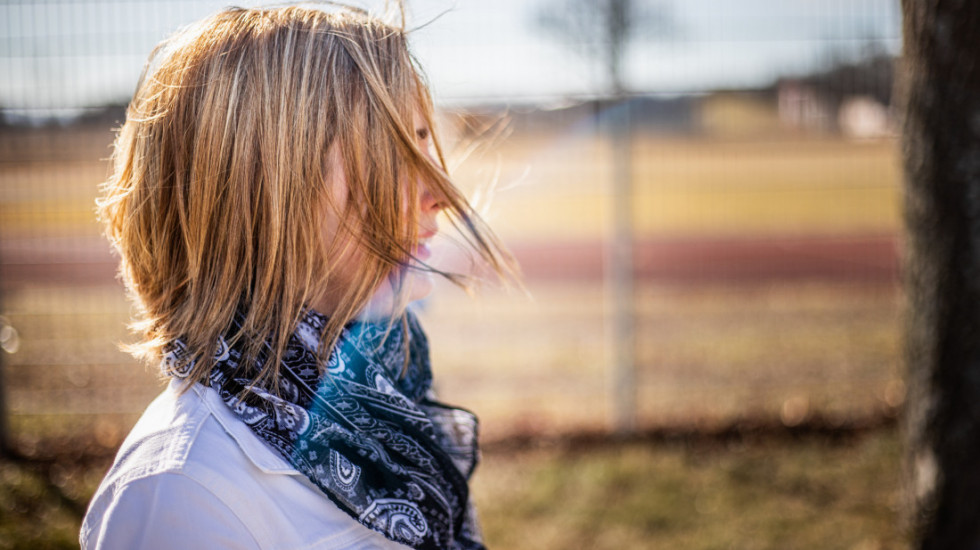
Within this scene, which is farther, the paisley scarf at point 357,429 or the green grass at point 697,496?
the green grass at point 697,496

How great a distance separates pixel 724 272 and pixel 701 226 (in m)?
1.90

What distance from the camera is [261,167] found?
1.11m

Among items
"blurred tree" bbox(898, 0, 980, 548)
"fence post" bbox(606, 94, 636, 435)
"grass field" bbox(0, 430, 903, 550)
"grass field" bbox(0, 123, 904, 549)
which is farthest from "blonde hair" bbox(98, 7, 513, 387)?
"fence post" bbox(606, 94, 636, 435)

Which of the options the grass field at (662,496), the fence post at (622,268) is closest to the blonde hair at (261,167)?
the grass field at (662,496)

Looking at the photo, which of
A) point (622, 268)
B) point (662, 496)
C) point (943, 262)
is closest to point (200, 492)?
point (943, 262)

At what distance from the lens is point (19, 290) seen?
4.73 metres

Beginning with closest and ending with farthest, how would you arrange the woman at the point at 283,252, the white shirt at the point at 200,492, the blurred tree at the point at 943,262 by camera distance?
the white shirt at the point at 200,492 < the woman at the point at 283,252 < the blurred tree at the point at 943,262

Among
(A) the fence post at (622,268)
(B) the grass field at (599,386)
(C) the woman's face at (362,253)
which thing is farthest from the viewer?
(A) the fence post at (622,268)

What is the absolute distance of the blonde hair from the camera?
3.59 feet

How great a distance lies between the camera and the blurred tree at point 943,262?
222 centimetres

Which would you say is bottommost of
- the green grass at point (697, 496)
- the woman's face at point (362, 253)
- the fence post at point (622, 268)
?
the green grass at point (697, 496)

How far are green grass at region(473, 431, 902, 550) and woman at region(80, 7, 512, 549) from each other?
2.20m

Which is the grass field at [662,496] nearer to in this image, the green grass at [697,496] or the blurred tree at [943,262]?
the green grass at [697,496]

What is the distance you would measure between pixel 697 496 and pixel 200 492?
120 inches
